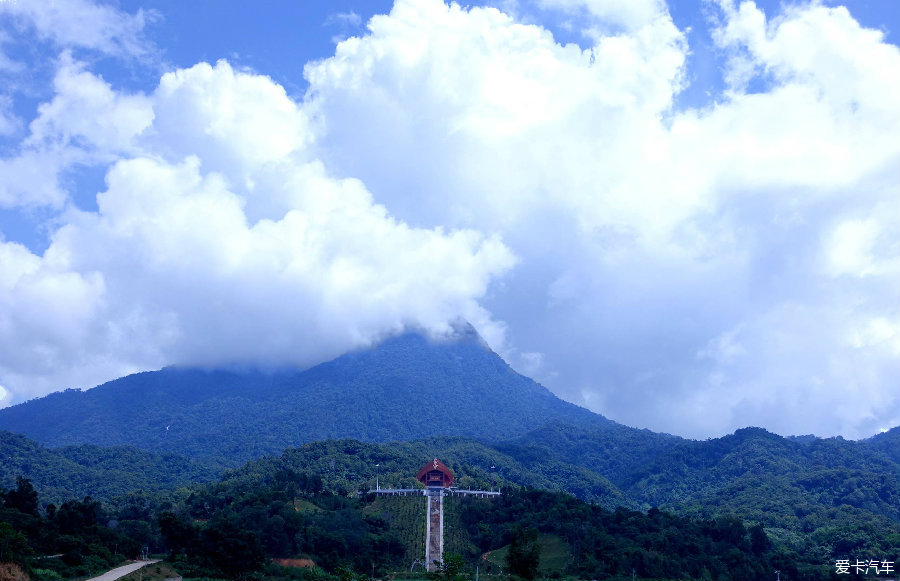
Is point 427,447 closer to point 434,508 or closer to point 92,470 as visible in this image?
point 92,470

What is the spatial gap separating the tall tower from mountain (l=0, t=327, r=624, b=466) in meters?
57.5

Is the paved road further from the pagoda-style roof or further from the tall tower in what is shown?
the pagoda-style roof

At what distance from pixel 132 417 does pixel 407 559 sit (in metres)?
112

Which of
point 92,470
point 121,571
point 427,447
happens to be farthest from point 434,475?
point 92,470

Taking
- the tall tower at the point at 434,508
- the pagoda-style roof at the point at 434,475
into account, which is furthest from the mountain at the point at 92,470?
the tall tower at the point at 434,508

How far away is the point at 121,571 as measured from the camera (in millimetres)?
40438

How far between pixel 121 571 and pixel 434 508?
3030 centimetres

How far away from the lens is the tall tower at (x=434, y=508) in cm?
5825

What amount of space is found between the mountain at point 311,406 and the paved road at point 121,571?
79.5m

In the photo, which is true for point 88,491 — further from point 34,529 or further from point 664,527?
point 664,527

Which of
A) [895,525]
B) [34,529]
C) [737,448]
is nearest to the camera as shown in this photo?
[34,529]

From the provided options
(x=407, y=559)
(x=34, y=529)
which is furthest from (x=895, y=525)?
(x=34, y=529)

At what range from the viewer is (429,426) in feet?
477

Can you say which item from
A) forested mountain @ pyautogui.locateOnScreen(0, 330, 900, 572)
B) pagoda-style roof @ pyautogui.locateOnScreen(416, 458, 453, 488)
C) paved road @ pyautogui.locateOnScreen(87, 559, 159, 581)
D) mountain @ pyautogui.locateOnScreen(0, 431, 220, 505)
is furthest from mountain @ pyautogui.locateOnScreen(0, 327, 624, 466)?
paved road @ pyautogui.locateOnScreen(87, 559, 159, 581)
